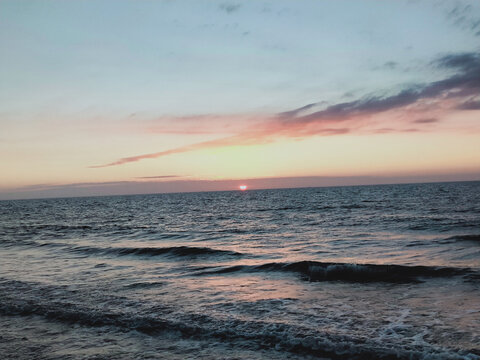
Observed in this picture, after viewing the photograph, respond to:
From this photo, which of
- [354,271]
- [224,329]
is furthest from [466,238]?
[224,329]

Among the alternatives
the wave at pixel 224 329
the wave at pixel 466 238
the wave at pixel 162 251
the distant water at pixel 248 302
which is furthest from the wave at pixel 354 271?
the wave at pixel 466 238

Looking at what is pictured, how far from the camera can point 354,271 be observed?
1691cm

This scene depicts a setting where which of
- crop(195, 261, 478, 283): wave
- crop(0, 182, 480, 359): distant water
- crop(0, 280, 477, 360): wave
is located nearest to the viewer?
crop(0, 280, 477, 360): wave

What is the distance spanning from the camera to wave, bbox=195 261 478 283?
15.7m

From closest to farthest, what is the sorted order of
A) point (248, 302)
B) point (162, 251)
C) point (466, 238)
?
point (248, 302) → point (162, 251) → point (466, 238)

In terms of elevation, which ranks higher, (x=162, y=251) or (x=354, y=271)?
(x=354, y=271)

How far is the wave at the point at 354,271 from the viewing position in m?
15.7

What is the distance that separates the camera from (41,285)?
15.3 meters

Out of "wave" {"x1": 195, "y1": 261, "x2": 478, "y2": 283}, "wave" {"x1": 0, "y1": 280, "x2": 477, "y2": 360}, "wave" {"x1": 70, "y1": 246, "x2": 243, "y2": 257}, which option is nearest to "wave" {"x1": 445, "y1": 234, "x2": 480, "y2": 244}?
"wave" {"x1": 195, "y1": 261, "x2": 478, "y2": 283}

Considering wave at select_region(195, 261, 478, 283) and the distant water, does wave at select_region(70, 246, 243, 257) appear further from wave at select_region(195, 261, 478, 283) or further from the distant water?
wave at select_region(195, 261, 478, 283)

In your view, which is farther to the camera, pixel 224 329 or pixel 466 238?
pixel 466 238

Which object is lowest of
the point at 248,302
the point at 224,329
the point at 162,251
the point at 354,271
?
the point at 162,251

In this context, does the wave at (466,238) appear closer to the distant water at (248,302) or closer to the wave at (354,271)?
the distant water at (248,302)

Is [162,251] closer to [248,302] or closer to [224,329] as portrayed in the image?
[248,302]
